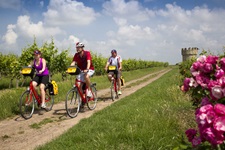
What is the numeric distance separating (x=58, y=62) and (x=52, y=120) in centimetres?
1379

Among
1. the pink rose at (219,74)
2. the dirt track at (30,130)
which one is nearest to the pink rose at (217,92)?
the pink rose at (219,74)

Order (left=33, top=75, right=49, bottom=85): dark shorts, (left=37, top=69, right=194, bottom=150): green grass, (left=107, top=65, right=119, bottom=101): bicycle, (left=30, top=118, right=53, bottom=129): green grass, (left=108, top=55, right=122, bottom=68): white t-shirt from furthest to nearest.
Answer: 1. (left=108, top=55, right=122, bottom=68): white t-shirt
2. (left=107, top=65, right=119, bottom=101): bicycle
3. (left=33, top=75, right=49, bottom=85): dark shorts
4. (left=30, top=118, right=53, bottom=129): green grass
5. (left=37, top=69, right=194, bottom=150): green grass

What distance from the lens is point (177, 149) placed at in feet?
7.19

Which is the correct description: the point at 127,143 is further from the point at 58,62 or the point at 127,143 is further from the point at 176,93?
the point at 58,62

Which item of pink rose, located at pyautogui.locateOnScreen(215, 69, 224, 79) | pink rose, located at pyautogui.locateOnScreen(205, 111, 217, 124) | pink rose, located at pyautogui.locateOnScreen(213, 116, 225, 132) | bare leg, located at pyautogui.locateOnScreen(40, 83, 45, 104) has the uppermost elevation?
pink rose, located at pyautogui.locateOnScreen(215, 69, 224, 79)

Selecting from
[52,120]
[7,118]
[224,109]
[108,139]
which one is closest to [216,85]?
[224,109]

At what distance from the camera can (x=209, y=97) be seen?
205 cm

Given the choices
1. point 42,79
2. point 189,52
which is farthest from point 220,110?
point 189,52

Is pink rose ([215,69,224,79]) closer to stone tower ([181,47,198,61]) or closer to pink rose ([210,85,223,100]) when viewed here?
pink rose ([210,85,223,100])

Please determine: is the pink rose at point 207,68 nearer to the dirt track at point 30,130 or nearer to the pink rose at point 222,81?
the pink rose at point 222,81

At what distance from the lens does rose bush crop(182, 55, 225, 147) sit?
1651 mm

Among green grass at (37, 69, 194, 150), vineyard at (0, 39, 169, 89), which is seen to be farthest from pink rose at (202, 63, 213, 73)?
vineyard at (0, 39, 169, 89)

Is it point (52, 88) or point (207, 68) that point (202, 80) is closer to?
point (207, 68)

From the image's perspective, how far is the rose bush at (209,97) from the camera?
1651mm
